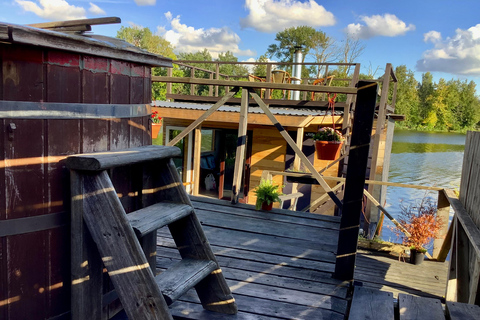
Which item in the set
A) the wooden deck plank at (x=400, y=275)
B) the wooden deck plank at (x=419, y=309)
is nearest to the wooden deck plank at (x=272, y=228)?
the wooden deck plank at (x=419, y=309)

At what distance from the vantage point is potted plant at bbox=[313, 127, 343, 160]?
6341 mm

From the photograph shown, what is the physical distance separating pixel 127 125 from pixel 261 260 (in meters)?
1.82

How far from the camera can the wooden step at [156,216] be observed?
203 cm

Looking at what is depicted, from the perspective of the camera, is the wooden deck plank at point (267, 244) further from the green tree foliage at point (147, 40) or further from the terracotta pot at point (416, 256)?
the green tree foliage at point (147, 40)

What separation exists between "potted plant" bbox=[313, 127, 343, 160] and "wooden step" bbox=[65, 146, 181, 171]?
427cm

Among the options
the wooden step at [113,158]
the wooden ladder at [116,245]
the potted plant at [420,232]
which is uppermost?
the wooden step at [113,158]

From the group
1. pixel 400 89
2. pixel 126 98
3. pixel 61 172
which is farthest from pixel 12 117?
pixel 400 89

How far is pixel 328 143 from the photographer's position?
20.7ft

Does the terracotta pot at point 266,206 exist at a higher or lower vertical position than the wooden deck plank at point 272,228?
higher

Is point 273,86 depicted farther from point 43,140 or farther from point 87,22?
point 43,140

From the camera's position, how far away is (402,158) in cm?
3731

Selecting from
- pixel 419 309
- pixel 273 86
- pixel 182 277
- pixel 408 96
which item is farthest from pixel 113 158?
pixel 408 96

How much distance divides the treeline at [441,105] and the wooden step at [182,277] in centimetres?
6988

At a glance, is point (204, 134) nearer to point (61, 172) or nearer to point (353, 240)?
point (353, 240)
